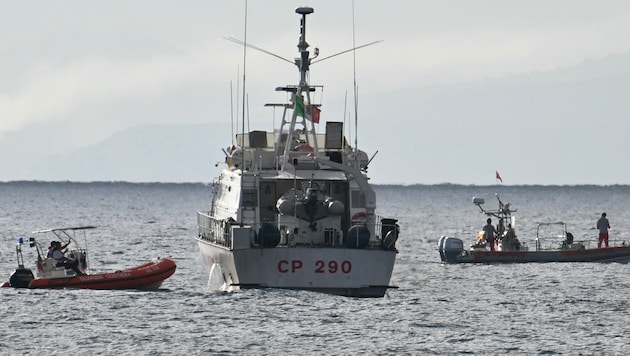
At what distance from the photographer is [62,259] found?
50.2m

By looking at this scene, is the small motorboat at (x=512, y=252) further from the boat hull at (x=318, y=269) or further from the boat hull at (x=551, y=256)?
the boat hull at (x=318, y=269)

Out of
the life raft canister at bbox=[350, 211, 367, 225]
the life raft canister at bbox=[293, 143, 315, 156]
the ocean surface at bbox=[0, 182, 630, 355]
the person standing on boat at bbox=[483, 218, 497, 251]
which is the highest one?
the life raft canister at bbox=[293, 143, 315, 156]

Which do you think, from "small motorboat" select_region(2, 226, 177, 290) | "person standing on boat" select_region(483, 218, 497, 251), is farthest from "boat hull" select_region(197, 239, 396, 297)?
"person standing on boat" select_region(483, 218, 497, 251)

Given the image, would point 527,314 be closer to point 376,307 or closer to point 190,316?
point 376,307

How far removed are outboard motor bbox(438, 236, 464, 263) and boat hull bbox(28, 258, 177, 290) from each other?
1954cm

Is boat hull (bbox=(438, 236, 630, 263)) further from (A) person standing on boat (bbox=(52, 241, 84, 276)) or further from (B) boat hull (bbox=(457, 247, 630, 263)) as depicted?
(A) person standing on boat (bbox=(52, 241, 84, 276))

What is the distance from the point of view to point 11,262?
68625 mm

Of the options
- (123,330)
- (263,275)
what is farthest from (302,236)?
(123,330)

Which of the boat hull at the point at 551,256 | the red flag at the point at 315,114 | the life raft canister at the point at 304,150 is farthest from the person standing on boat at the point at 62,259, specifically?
the boat hull at the point at 551,256

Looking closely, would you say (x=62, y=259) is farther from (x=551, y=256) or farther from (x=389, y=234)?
(x=551, y=256)

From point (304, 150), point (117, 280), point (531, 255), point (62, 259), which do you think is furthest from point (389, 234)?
point (531, 255)

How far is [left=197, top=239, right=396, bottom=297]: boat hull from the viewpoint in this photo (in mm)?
47625

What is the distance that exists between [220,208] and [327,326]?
11835 mm

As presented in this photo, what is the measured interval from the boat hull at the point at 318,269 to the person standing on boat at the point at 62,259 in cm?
599
